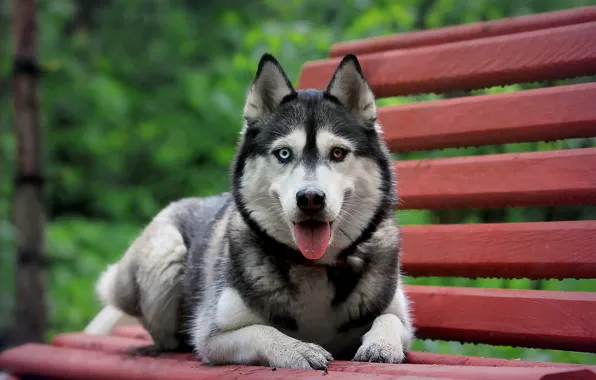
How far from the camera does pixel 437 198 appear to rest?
122 inches

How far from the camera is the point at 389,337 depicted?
7.45ft

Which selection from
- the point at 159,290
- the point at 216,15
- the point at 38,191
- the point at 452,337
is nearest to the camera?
the point at 452,337

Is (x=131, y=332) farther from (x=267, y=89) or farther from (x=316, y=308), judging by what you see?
(x=267, y=89)

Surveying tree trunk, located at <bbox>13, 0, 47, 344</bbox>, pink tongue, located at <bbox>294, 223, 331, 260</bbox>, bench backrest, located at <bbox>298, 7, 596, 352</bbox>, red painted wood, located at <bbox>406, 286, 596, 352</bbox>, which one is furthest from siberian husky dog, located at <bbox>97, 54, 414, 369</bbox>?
tree trunk, located at <bbox>13, 0, 47, 344</bbox>

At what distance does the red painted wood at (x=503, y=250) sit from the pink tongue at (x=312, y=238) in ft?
2.66

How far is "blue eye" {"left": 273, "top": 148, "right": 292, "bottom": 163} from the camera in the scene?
2.47m

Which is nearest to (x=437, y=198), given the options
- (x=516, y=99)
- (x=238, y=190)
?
(x=516, y=99)

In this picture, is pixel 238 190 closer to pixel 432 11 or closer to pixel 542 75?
pixel 542 75

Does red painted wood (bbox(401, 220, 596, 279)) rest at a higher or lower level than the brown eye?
lower

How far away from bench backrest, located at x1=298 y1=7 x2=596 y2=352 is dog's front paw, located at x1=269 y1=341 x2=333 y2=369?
0.90 meters

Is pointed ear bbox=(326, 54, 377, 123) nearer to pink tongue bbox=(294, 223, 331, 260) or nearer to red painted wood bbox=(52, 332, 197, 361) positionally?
pink tongue bbox=(294, 223, 331, 260)

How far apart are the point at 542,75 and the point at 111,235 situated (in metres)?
5.50

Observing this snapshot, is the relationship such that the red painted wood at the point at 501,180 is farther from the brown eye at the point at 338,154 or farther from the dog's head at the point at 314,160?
the brown eye at the point at 338,154

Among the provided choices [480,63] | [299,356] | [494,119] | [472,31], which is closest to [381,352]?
[299,356]
